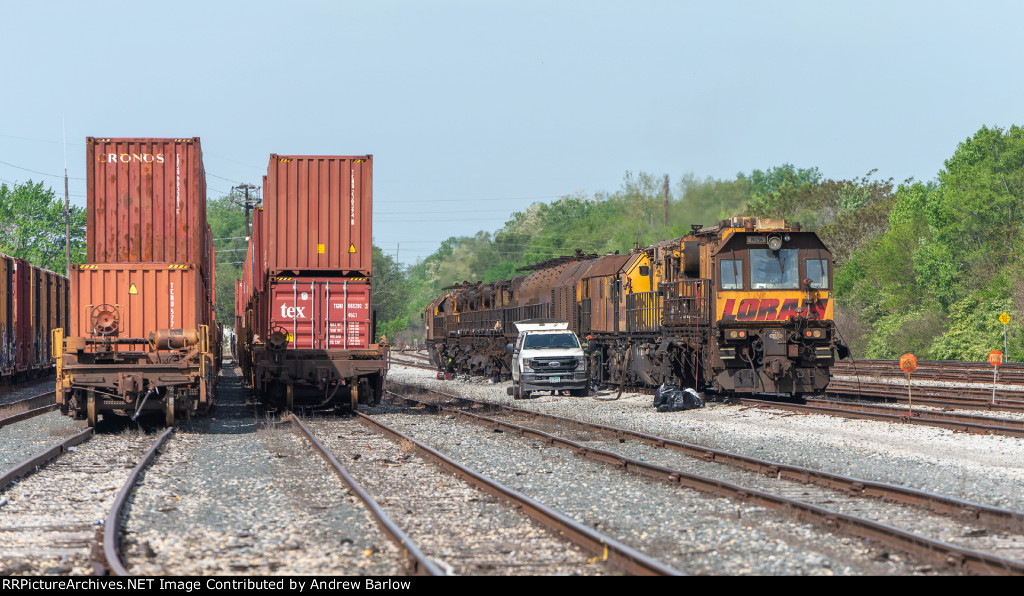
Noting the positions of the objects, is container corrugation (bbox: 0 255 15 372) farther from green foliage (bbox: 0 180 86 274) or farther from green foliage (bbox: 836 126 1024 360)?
green foliage (bbox: 0 180 86 274)

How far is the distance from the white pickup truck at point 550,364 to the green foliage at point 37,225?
5791 centimetres

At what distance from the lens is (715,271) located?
2166cm

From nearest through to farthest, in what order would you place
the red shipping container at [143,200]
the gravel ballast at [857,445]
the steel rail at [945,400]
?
the gravel ballast at [857,445] → the red shipping container at [143,200] → the steel rail at [945,400]

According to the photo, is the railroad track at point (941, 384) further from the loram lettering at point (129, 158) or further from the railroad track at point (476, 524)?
the loram lettering at point (129, 158)

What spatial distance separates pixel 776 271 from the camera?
854 inches

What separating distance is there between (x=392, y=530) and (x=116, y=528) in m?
2.32

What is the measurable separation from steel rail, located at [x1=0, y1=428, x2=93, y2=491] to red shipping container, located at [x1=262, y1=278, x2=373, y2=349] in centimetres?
429

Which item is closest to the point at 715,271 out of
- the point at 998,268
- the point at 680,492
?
the point at 680,492

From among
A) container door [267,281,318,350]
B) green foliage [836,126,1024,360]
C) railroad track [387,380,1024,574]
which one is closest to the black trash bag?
container door [267,281,318,350]

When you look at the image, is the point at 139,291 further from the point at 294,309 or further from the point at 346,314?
the point at 346,314

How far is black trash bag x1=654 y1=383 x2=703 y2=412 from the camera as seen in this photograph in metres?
21.7

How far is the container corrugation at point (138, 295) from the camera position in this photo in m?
17.6

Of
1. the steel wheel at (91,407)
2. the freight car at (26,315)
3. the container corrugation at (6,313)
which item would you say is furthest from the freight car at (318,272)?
the freight car at (26,315)

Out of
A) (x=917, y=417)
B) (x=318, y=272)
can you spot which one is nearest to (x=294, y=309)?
(x=318, y=272)
